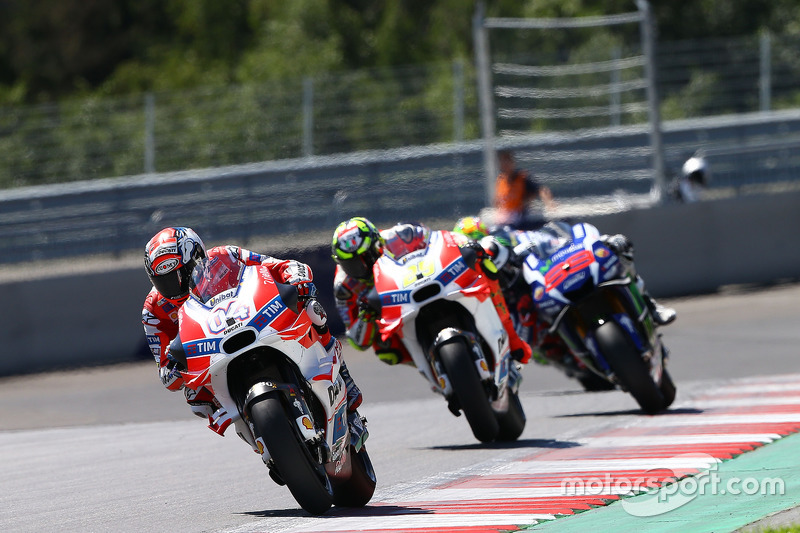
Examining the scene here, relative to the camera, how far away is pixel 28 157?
62.8 ft

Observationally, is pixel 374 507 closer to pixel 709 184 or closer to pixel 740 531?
pixel 740 531

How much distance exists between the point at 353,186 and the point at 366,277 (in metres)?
9.45

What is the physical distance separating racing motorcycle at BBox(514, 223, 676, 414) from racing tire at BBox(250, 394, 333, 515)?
12.4 ft

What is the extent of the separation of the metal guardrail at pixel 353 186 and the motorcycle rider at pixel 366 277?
8.22 m

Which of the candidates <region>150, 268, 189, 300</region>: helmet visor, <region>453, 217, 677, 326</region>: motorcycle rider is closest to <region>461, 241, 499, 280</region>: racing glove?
<region>453, 217, 677, 326</region>: motorcycle rider

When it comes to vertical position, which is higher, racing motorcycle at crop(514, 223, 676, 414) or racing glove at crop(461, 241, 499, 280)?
racing glove at crop(461, 241, 499, 280)

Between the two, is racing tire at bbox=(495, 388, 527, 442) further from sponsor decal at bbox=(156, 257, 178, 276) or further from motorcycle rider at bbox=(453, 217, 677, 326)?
sponsor decal at bbox=(156, 257, 178, 276)

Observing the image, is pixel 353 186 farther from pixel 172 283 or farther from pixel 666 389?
pixel 172 283

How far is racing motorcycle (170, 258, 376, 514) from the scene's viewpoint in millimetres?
6156

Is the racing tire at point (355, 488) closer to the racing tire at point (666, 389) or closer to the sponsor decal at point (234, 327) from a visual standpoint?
the sponsor decal at point (234, 327)

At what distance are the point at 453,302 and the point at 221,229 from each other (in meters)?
9.59

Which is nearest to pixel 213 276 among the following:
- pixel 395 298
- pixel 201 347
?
pixel 201 347

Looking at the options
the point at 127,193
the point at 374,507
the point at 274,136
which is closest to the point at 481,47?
the point at 274,136

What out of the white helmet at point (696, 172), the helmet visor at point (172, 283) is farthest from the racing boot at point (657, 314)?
the white helmet at point (696, 172)
